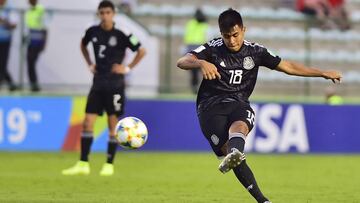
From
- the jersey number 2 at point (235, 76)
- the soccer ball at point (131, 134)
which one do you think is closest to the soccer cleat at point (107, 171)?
the soccer ball at point (131, 134)

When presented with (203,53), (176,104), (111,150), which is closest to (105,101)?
(111,150)

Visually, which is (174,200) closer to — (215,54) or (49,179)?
(215,54)

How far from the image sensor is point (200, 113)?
935cm

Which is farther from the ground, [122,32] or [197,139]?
[122,32]

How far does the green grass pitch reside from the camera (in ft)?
34.8

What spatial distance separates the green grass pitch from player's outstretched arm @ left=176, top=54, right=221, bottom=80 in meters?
1.85

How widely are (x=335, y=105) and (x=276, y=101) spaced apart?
1.26 m

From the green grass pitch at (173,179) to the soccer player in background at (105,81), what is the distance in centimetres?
34

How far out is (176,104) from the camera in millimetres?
19141

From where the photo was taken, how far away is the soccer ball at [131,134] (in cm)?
1142

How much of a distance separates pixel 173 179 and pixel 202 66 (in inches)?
201

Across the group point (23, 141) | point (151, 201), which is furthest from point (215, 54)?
point (23, 141)

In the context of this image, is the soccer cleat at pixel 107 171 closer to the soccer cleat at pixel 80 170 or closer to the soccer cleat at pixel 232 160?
the soccer cleat at pixel 80 170

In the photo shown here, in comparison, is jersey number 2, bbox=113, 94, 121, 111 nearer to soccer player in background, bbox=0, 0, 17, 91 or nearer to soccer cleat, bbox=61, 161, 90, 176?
soccer cleat, bbox=61, 161, 90, 176
